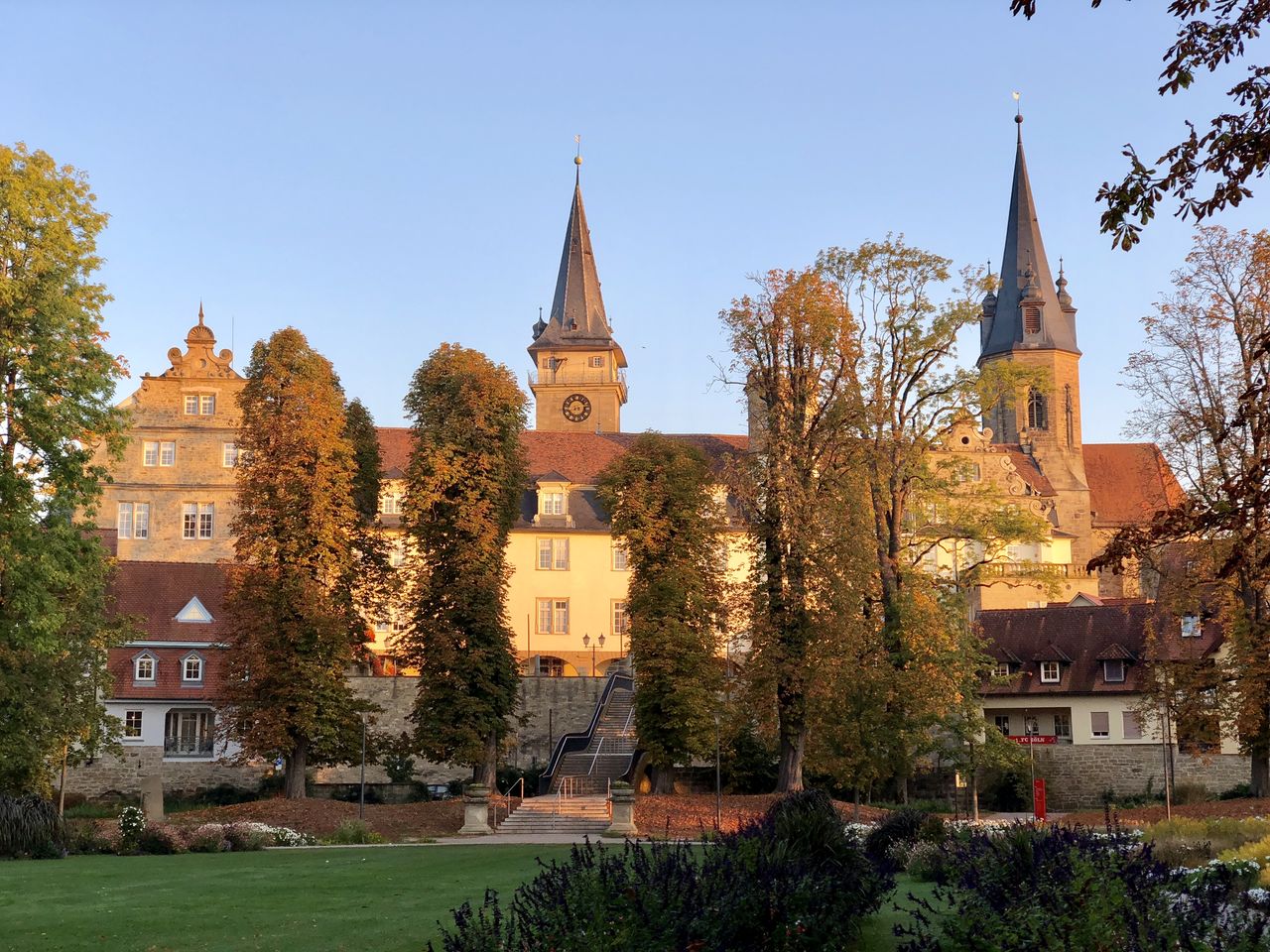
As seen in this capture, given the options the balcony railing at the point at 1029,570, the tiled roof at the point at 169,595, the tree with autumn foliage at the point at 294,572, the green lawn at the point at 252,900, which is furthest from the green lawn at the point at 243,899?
the tiled roof at the point at 169,595

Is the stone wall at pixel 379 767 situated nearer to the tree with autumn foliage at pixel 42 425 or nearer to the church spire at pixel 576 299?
the tree with autumn foliage at pixel 42 425

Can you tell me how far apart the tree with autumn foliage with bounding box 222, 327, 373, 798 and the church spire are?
164ft

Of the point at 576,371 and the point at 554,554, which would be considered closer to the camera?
the point at 554,554

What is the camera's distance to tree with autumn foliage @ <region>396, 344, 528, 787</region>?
128 ft

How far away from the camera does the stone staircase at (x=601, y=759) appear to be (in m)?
41.6

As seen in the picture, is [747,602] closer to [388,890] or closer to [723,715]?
[723,715]

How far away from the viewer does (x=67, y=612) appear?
32.8 metres

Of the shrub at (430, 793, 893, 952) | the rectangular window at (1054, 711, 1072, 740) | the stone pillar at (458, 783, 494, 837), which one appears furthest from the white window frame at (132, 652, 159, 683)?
the shrub at (430, 793, 893, 952)

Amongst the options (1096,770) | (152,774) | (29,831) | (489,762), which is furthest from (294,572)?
(1096,770)

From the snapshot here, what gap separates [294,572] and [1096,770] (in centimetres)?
2664

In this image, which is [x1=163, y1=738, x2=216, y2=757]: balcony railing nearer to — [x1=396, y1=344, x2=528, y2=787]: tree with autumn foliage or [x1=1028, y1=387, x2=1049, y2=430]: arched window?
[x1=396, y1=344, x2=528, y2=787]: tree with autumn foliage

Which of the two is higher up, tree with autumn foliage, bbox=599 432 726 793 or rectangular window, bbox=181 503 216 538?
rectangular window, bbox=181 503 216 538

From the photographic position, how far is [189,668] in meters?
47.6

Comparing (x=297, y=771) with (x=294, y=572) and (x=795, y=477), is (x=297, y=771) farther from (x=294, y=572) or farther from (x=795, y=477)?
(x=795, y=477)
